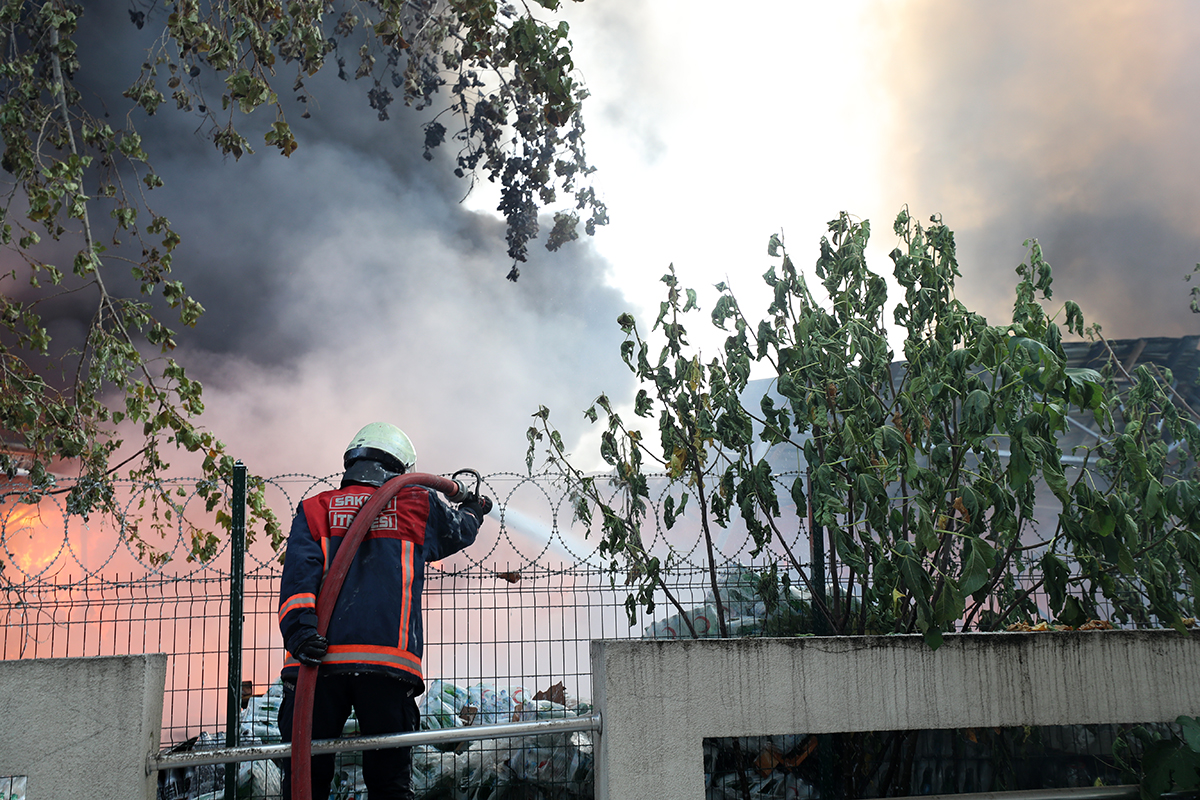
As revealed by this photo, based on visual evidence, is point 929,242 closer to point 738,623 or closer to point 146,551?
point 738,623

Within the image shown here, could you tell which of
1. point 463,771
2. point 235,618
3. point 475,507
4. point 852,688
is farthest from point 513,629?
point 852,688

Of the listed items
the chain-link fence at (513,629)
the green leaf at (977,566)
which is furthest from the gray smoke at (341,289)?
the green leaf at (977,566)

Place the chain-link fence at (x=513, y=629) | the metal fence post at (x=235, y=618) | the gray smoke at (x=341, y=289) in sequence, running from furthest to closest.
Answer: the gray smoke at (x=341, y=289) → the chain-link fence at (x=513, y=629) → the metal fence post at (x=235, y=618)

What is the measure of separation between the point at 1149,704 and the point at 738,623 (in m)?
2.18

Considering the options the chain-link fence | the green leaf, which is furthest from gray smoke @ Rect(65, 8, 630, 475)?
the green leaf

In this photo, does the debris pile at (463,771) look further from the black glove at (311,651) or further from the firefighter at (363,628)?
the black glove at (311,651)

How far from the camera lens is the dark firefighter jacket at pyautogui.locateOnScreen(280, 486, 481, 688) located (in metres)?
3.22

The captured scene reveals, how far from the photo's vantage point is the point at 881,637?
3549 millimetres

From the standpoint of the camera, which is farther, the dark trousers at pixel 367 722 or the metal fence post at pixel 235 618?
the metal fence post at pixel 235 618

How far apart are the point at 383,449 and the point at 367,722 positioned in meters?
1.23

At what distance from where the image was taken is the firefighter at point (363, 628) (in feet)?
10.6

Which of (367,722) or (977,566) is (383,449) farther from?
(977,566)

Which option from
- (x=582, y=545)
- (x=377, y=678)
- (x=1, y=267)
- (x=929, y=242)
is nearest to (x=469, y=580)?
(x=582, y=545)

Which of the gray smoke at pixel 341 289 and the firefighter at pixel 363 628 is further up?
the gray smoke at pixel 341 289
